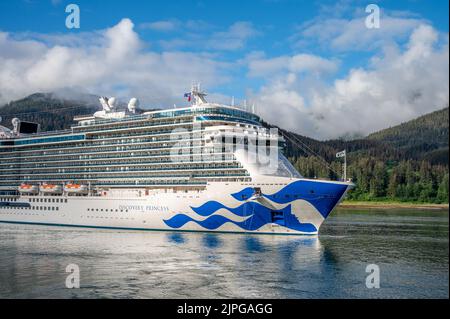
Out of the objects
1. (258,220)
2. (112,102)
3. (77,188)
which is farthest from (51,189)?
(258,220)

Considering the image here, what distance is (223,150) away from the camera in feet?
135

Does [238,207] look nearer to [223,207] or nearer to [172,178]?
[223,207]

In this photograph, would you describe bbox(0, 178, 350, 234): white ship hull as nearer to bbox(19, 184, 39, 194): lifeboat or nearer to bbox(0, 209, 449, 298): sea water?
bbox(0, 209, 449, 298): sea water

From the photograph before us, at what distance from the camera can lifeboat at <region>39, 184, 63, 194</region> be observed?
5314 cm

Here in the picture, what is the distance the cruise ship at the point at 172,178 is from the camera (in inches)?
1507

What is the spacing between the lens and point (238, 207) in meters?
38.6

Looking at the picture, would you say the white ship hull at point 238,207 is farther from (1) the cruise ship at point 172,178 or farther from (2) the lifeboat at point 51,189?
(2) the lifeboat at point 51,189

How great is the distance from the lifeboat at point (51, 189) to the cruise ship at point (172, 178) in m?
0.12

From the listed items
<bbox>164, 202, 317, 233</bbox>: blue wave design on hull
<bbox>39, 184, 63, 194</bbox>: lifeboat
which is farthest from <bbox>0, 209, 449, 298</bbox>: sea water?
<bbox>39, 184, 63, 194</bbox>: lifeboat

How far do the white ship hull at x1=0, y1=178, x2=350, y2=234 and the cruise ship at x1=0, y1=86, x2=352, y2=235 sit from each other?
86mm

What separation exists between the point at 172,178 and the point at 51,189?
18404 mm

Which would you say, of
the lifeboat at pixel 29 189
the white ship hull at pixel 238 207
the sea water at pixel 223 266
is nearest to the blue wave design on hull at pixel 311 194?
the white ship hull at pixel 238 207
